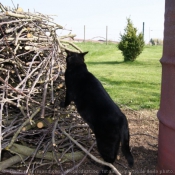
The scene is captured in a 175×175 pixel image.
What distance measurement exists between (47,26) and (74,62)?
728 millimetres

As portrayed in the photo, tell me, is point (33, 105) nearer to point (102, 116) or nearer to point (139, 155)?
point (102, 116)

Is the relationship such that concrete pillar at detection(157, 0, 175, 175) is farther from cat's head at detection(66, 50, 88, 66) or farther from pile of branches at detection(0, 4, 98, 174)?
cat's head at detection(66, 50, 88, 66)

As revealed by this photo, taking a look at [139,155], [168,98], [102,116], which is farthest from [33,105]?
[168,98]

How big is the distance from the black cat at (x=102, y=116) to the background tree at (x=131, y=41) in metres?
13.4

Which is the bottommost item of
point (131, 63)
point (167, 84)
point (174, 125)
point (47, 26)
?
point (131, 63)

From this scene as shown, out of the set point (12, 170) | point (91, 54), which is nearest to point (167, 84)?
point (12, 170)

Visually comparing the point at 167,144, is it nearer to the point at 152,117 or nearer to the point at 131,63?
the point at 152,117

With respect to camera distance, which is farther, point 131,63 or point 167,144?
point 131,63

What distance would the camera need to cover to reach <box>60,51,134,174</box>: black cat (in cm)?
278

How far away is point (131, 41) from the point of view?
16188 millimetres

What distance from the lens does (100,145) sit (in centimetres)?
285

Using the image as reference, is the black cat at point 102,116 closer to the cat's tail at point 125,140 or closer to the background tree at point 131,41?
the cat's tail at point 125,140

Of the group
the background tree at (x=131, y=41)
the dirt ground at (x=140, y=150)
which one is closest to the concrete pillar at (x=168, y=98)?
the dirt ground at (x=140, y=150)

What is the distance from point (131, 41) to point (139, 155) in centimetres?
1327
